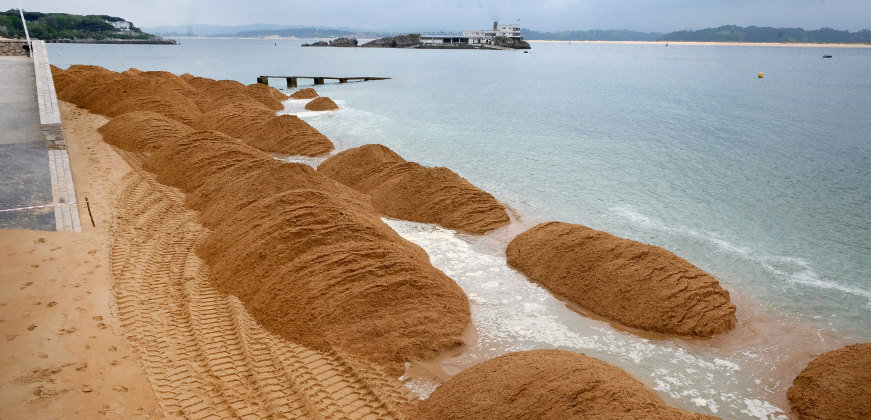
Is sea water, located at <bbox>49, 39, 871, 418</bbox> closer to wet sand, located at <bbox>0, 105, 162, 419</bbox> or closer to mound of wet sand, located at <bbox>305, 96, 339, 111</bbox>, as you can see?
mound of wet sand, located at <bbox>305, 96, 339, 111</bbox>

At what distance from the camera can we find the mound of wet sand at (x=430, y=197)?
32.5ft

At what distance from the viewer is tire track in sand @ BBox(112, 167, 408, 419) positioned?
4.51m

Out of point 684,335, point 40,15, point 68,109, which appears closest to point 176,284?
point 684,335

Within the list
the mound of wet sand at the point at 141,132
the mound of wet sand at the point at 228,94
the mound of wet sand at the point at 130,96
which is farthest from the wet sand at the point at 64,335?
the mound of wet sand at the point at 228,94

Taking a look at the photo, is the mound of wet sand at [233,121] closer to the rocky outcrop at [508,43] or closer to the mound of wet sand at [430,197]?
the mound of wet sand at [430,197]

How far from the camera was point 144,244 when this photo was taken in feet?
24.6

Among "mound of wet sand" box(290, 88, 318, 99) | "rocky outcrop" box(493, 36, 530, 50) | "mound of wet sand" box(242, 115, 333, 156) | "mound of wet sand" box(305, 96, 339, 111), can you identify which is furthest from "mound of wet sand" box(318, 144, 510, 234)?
"rocky outcrop" box(493, 36, 530, 50)

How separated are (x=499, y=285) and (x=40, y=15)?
134 meters

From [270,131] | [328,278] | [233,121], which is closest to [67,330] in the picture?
[328,278]

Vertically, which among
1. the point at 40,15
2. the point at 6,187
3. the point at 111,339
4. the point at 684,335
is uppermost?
the point at 40,15

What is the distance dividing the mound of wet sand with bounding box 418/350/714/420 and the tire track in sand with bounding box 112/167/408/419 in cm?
57

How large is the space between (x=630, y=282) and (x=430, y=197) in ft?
15.4

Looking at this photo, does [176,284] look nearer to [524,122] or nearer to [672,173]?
[672,173]

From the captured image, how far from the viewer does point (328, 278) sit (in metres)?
6.18
